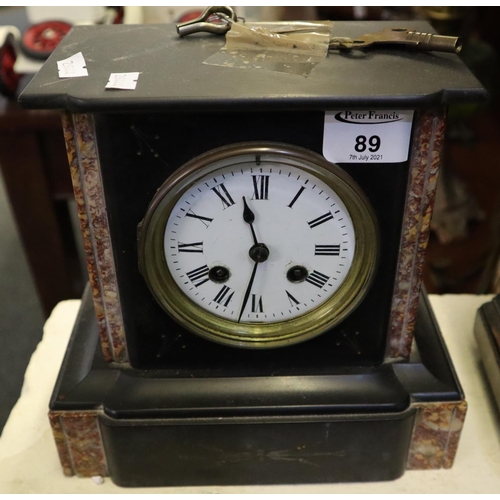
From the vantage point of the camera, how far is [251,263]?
828 mm

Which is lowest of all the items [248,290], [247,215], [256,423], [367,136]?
[256,423]

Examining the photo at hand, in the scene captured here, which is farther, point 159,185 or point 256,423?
point 256,423

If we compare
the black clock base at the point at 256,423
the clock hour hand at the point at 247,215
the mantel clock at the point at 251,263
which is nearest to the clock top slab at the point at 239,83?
the mantel clock at the point at 251,263

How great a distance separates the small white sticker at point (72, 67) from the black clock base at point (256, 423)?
0.42 m

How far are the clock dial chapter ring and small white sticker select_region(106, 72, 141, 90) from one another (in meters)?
0.11

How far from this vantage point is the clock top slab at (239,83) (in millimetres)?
682

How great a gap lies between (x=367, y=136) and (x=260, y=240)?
191mm

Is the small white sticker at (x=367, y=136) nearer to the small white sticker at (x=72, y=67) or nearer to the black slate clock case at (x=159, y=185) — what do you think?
the black slate clock case at (x=159, y=185)

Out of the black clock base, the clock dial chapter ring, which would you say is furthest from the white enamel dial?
the black clock base

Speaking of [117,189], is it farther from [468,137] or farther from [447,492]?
[468,137]

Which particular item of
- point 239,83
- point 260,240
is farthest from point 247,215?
point 239,83

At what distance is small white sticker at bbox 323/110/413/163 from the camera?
725 mm

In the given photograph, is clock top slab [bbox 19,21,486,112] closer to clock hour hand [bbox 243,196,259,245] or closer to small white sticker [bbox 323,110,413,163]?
small white sticker [bbox 323,110,413,163]

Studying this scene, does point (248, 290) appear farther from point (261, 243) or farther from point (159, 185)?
point (159, 185)
